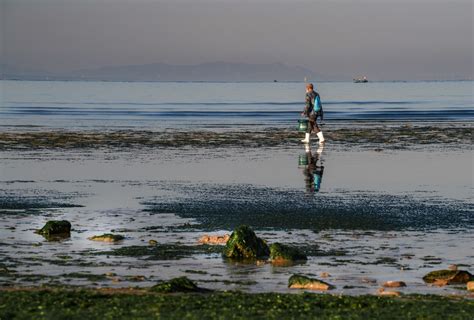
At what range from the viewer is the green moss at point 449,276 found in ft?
41.0

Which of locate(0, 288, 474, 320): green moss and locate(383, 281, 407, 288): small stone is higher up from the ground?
locate(0, 288, 474, 320): green moss

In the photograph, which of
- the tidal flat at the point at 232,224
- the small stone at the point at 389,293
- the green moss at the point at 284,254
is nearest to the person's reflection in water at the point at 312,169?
the tidal flat at the point at 232,224

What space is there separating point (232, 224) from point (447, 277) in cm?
567

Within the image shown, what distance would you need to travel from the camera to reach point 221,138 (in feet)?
137

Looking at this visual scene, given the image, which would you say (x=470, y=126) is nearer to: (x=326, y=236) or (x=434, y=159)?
(x=434, y=159)

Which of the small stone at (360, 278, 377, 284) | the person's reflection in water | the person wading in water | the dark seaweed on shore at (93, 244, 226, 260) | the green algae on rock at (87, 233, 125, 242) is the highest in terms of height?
the person wading in water

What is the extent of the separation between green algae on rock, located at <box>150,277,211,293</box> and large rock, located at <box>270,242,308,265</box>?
7.17ft

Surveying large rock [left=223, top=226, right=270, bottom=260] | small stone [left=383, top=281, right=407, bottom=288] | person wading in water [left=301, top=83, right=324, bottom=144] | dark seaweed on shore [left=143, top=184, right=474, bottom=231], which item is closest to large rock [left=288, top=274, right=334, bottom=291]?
small stone [left=383, top=281, right=407, bottom=288]

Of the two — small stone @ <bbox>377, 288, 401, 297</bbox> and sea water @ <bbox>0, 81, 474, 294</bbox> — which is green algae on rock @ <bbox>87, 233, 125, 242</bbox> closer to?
sea water @ <bbox>0, 81, 474, 294</bbox>

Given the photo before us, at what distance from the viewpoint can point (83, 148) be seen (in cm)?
3556

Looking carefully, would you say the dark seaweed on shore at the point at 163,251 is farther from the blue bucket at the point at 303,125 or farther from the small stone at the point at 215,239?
the blue bucket at the point at 303,125

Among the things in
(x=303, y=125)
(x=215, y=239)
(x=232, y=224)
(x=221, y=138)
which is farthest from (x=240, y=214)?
(x=221, y=138)

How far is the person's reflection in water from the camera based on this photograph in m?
23.3

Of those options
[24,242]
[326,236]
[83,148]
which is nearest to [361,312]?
[326,236]
